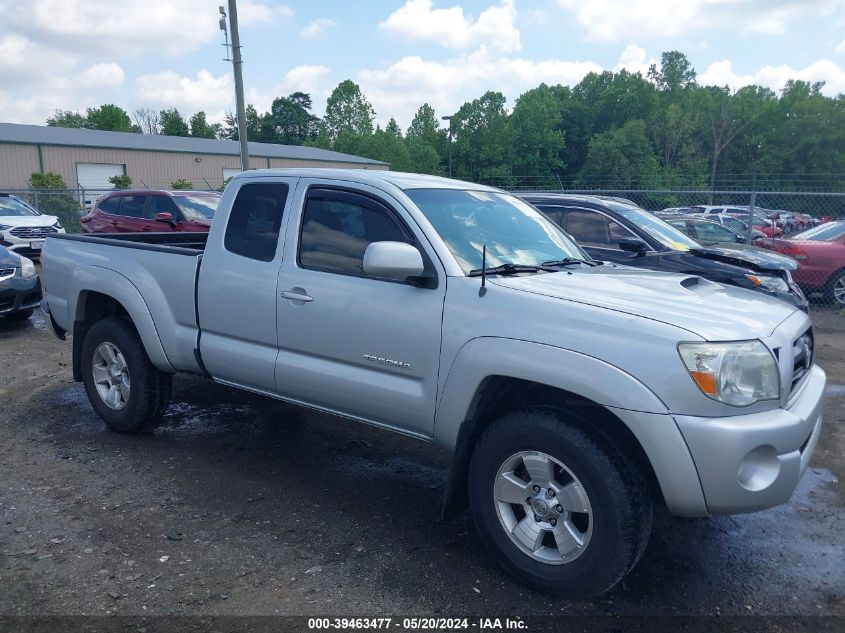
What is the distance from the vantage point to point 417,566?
11.4 ft

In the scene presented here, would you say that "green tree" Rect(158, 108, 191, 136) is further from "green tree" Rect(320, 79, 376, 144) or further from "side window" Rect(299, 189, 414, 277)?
"side window" Rect(299, 189, 414, 277)

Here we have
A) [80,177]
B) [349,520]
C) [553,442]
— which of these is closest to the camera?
[553,442]

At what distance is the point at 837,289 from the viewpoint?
11320 millimetres

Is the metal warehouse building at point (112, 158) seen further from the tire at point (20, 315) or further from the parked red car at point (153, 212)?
the tire at point (20, 315)

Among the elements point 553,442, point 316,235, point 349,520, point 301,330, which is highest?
point 316,235

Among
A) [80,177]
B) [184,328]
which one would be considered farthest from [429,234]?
[80,177]

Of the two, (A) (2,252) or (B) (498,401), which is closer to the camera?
(B) (498,401)

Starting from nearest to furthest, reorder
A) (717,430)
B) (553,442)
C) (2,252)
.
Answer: (717,430) → (553,442) → (2,252)

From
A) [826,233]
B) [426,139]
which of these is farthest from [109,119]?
[826,233]

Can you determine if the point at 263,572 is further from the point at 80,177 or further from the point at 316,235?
the point at 80,177

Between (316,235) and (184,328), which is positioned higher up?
(316,235)

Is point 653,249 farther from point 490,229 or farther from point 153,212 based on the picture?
point 153,212

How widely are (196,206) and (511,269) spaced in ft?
35.1

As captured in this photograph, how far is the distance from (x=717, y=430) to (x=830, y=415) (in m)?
3.95
